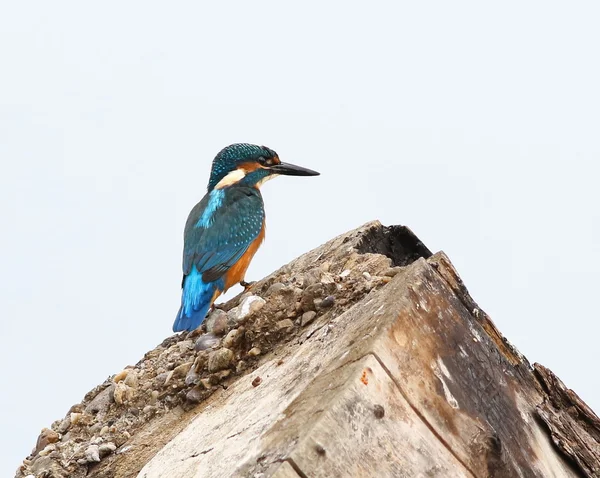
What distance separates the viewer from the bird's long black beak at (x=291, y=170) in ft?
24.8

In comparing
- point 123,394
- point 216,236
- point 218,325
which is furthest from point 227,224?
point 123,394

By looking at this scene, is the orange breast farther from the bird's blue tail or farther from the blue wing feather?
the bird's blue tail

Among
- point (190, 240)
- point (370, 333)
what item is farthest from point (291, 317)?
point (190, 240)

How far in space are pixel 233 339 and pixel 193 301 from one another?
8.30 ft

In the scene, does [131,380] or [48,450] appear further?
[131,380]

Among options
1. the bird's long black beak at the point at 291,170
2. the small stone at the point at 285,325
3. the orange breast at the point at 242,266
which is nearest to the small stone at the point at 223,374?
the small stone at the point at 285,325

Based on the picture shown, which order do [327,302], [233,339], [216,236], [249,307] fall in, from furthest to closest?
[216,236] → [249,307] → [233,339] → [327,302]

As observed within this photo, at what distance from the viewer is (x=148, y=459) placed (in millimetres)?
3057

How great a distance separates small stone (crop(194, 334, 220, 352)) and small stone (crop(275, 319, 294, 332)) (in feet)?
1.21

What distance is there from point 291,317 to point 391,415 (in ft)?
3.56

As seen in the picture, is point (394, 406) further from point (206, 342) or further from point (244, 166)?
point (244, 166)

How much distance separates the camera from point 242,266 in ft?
22.0

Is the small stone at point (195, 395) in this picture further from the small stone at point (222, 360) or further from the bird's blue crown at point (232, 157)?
the bird's blue crown at point (232, 157)

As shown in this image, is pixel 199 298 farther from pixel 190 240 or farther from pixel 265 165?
pixel 265 165
